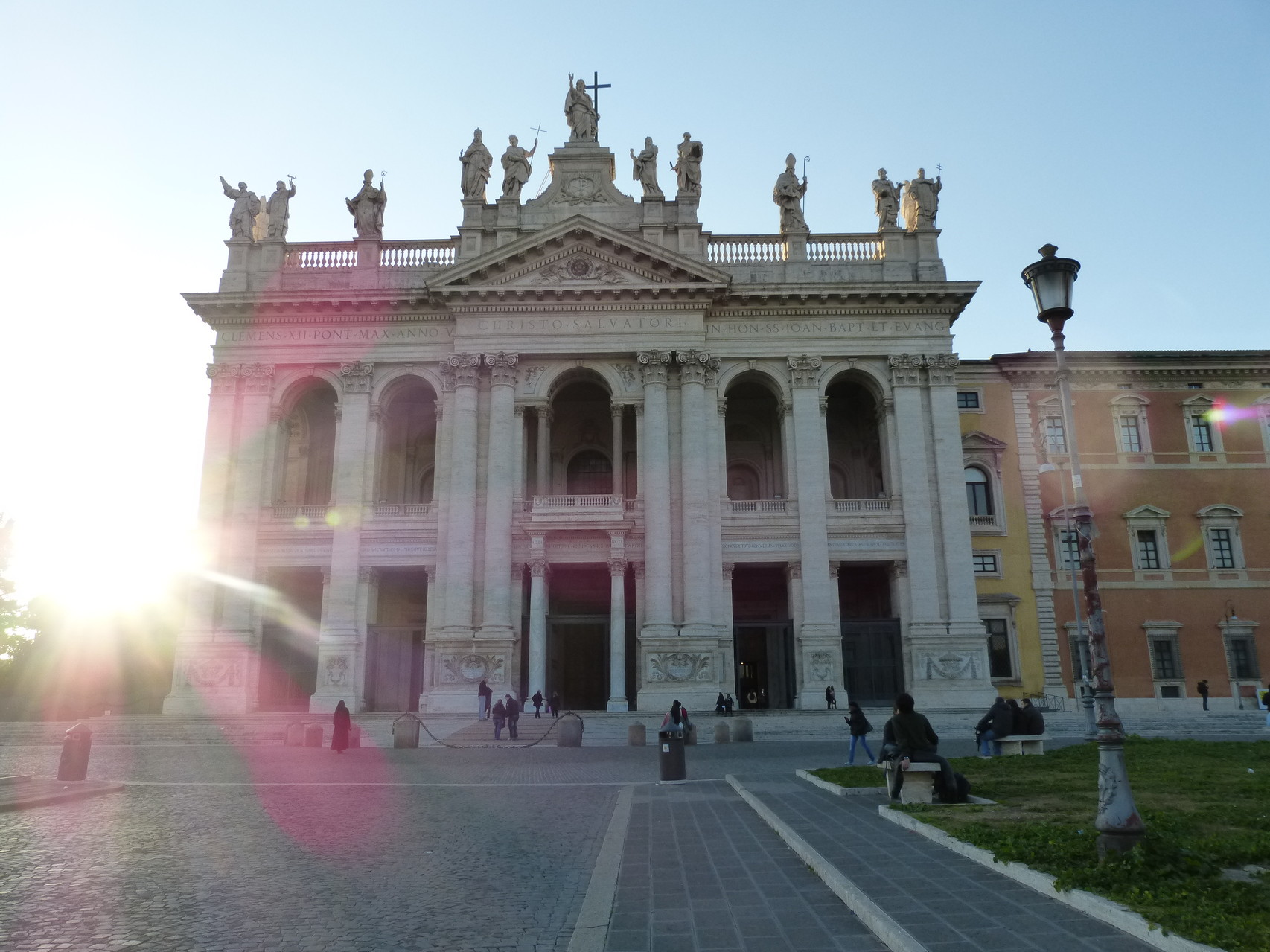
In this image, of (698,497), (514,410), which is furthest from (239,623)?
(698,497)

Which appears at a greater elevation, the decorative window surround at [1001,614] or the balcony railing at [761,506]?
the balcony railing at [761,506]

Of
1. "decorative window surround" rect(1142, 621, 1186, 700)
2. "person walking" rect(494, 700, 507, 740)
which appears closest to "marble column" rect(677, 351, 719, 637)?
"person walking" rect(494, 700, 507, 740)

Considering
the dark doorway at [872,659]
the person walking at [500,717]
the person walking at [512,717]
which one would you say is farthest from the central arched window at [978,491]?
the person walking at [500,717]

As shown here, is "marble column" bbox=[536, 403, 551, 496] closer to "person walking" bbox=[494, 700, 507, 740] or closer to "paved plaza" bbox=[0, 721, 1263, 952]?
"person walking" bbox=[494, 700, 507, 740]

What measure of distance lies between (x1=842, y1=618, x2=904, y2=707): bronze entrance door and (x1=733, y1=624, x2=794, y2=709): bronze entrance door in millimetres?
2022

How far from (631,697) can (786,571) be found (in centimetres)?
709

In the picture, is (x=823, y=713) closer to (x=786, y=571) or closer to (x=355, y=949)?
(x=786, y=571)

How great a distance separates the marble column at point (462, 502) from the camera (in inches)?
1228

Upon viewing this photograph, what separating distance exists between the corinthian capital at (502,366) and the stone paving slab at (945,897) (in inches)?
984

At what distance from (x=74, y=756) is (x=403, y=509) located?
18128mm

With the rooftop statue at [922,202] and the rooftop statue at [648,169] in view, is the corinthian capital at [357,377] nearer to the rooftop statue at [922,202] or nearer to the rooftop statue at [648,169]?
the rooftop statue at [648,169]

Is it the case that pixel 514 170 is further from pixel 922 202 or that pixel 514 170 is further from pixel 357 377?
pixel 922 202

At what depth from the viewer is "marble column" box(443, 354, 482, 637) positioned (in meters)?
31.2

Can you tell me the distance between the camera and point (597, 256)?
33.5 meters
